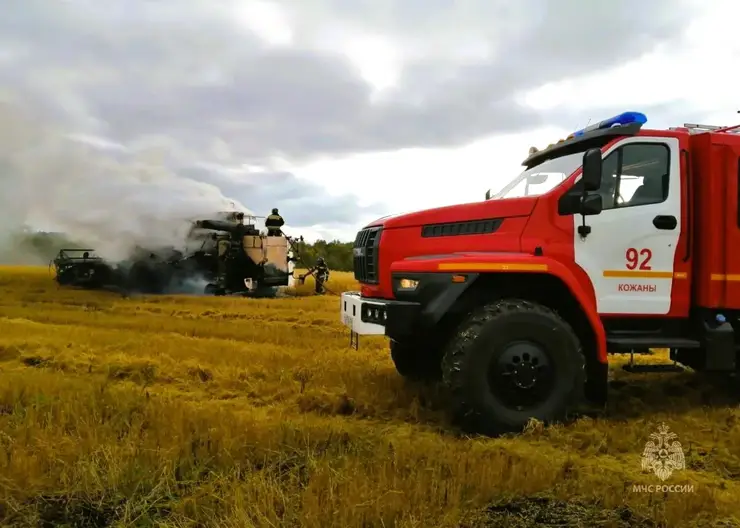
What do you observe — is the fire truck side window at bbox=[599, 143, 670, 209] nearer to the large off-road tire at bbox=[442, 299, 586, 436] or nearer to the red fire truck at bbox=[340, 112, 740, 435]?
the red fire truck at bbox=[340, 112, 740, 435]

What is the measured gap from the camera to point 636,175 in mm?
5773

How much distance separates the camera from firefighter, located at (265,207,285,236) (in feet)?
69.1

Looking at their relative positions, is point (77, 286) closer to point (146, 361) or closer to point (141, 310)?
point (141, 310)

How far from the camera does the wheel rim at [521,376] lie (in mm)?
5074

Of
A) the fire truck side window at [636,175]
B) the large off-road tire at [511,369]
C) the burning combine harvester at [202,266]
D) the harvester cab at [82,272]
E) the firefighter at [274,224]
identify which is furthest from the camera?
the firefighter at [274,224]

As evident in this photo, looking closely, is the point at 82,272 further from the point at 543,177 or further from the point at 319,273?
the point at 543,177

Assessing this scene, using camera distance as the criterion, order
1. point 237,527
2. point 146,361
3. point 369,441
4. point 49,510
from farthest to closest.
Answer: point 146,361, point 369,441, point 49,510, point 237,527

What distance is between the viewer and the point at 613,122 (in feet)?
19.2

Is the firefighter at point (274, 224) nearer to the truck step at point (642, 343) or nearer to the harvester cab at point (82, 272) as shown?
the harvester cab at point (82, 272)

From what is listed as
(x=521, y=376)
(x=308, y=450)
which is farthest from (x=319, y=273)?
(x=308, y=450)

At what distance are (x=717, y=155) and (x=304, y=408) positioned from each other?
183 inches

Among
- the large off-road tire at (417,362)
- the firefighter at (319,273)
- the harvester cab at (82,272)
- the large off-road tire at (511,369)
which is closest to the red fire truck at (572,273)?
the large off-road tire at (511,369)

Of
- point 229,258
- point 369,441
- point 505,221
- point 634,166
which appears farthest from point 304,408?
point 229,258

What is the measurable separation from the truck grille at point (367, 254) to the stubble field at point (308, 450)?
3.89ft
